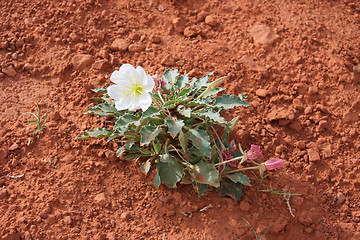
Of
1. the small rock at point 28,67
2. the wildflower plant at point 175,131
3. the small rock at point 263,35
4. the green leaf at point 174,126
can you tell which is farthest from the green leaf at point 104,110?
the small rock at point 263,35

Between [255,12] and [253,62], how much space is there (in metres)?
0.61

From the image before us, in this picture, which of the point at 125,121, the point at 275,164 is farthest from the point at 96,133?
the point at 275,164

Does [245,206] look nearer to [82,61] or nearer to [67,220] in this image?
[67,220]

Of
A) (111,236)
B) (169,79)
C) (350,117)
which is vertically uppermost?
(169,79)

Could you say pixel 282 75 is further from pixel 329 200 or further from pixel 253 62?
pixel 329 200

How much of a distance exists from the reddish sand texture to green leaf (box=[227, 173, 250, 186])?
17 cm

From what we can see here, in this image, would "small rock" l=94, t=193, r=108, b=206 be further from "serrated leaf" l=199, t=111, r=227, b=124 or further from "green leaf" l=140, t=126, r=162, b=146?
"serrated leaf" l=199, t=111, r=227, b=124

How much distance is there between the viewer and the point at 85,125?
8.94 ft

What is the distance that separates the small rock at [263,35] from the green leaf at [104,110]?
1.45 meters

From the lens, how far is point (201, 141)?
7.35 feet

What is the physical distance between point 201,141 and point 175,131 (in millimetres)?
178

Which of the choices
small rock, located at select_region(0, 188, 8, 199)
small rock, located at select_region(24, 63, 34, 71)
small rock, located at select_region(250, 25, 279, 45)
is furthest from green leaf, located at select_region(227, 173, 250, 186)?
small rock, located at select_region(24, 63, 34, 71)

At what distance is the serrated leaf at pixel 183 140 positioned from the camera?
2273 millimetres

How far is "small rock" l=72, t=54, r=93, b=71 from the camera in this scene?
302cm
